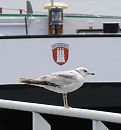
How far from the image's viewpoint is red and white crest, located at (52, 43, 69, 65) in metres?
4.72

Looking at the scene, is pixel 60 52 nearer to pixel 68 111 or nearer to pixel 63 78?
pixel 63 78

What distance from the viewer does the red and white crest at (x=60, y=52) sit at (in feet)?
15.5

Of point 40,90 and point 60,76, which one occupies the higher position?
point 60,76

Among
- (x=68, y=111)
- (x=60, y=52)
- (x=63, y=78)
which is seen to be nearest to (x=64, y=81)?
(x=63, y=78)

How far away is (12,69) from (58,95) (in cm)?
47

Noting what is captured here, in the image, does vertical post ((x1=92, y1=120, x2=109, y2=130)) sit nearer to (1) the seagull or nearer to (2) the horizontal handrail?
(2) the horizontal handrail

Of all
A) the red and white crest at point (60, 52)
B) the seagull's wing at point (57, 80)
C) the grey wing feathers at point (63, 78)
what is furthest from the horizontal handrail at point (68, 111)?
the red and white crest at point (60, 52)

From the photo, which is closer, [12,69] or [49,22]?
[12,69]

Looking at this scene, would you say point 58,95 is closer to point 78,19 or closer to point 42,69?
point 42,69

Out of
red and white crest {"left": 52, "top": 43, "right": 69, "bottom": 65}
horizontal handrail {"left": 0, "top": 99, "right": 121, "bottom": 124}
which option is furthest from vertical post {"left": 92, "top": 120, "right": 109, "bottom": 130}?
red and white crest {"left": 52, "top": 43, "right": 69, "bottom": 65}

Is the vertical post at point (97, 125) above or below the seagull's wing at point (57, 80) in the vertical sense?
below

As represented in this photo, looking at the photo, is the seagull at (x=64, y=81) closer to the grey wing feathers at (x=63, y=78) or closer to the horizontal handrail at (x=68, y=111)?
the grey wing feathers at (x=63, y=78)

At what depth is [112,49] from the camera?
A: 496 centimetres

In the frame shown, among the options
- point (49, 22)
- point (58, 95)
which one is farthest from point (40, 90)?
point (49, 22)
